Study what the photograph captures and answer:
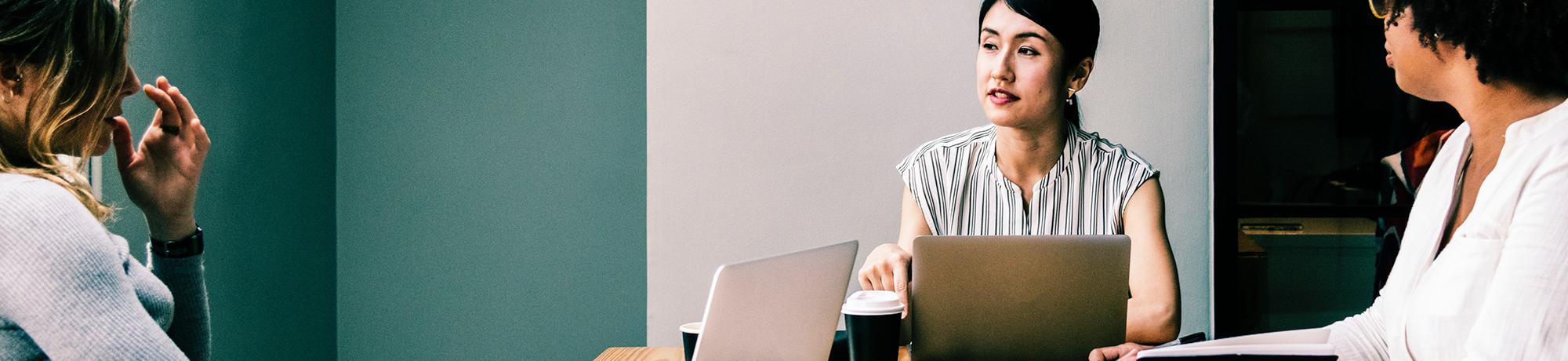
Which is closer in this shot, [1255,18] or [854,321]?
[854,321]

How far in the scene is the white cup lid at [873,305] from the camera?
1215 millimetres

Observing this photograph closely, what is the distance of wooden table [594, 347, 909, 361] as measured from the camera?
1.56m

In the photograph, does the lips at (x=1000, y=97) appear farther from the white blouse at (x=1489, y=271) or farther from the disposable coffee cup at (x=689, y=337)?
the disposable coffee cup at (x=689, y=337)

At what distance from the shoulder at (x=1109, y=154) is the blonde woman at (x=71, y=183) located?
1644 mm

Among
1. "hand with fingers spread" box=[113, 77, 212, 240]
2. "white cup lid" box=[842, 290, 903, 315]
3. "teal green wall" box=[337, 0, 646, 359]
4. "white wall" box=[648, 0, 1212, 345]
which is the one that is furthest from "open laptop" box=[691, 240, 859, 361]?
"teal green wall" box=[337, 0, 646, 359]

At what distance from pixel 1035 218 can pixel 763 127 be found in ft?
3.46

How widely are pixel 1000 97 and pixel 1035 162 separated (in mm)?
182

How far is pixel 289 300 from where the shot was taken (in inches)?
123

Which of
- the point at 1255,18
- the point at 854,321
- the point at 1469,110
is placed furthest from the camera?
the point at 1255,18

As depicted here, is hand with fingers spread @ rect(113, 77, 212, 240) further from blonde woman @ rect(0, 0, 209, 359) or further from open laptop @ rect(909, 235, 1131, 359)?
open laptop @ rect(909, 235, 1131, 359)

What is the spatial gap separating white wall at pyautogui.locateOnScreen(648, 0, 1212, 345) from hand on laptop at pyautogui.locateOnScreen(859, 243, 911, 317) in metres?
1.32

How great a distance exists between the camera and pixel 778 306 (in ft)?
3.73

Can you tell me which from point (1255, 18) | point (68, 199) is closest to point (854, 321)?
point (68, 199)

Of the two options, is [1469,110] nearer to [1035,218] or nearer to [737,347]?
[1035,218]
